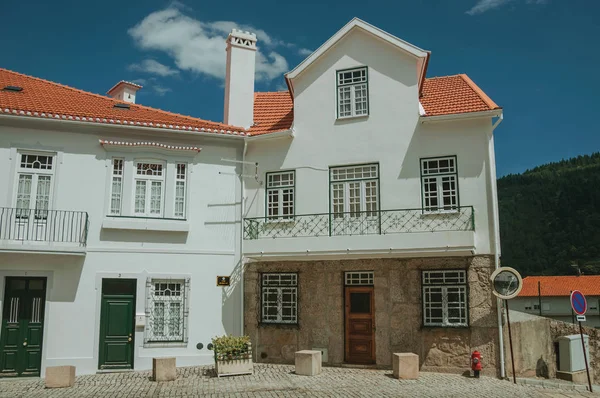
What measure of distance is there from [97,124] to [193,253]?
4360 millimetres

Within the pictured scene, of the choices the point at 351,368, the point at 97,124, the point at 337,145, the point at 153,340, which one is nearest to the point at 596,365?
the point at 351,368

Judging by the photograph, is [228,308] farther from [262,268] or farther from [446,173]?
[446,173]

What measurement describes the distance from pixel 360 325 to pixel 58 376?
743 cm

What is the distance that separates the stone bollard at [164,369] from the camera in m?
12.6

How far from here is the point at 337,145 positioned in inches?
604

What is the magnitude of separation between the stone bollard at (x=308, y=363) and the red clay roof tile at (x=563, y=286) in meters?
57.9

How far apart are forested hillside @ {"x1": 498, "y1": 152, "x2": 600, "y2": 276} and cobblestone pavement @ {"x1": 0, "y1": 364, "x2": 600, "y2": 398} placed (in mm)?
68367

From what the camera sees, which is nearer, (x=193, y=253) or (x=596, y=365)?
(x=193, y=253)

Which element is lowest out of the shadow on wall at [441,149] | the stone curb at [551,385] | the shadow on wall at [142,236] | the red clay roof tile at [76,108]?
the stone curb at [551,385]

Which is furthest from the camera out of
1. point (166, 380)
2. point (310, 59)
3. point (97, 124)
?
point (310, 59)

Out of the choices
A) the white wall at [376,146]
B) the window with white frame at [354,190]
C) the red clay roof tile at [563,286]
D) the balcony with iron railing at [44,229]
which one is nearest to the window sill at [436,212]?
the white wall at [376,146]

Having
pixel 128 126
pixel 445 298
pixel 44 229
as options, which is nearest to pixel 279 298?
pixel 445 298

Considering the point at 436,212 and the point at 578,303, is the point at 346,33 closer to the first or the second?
the point at 436,212

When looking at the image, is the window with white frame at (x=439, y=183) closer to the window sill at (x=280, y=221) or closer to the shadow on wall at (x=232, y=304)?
the window sill at (x=280, y=221)
